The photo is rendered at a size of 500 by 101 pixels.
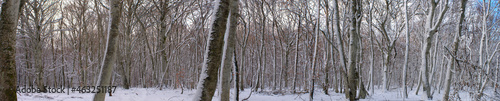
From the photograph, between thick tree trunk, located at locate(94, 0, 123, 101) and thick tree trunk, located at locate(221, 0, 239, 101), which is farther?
thick tree trunk, located at locate(94, 0, 123, 101)

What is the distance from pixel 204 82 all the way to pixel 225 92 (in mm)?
1035

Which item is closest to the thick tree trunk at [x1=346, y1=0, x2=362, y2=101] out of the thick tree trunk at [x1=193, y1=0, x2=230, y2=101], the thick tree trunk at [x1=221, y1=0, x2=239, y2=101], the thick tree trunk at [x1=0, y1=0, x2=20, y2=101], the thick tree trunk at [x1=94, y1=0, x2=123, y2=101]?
the thick tree trunk at [x1=221, y1=0, x2=239, y2=101]

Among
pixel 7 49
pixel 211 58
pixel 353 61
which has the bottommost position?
pixel 353 61

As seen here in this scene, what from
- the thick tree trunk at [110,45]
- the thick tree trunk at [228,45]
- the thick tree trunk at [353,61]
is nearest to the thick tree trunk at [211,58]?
the thick tree trunk at [228,45]

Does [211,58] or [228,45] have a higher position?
[228,45]

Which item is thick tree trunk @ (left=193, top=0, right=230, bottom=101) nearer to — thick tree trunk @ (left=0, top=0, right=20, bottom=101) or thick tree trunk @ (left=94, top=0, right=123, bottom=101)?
thick tree trunk @ (left=94, top=0, right=123, bottom=101)

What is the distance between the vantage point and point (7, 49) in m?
3.80

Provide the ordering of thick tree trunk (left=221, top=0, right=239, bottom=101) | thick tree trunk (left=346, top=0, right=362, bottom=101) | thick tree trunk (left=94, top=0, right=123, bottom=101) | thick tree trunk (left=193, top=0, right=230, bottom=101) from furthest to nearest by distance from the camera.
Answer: thick tree trunk (left=346, top=0, right=362, bottom=101)
thick tree trunk (left=94, top=0, right=123, bottom=101)
thick tree trunk (left=221, top=0, right=239, bottom=101)
thick tree trunk (left=193, top=0, right=230, bottom=101)

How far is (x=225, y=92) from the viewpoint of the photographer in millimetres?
3877

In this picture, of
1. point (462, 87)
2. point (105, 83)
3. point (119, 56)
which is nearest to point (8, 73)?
point (105, 83)

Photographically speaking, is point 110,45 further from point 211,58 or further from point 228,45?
point 211,58

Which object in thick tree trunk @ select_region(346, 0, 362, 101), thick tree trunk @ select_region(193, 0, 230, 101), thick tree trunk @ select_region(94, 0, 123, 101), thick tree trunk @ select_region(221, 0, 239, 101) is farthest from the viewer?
thick tree trunk @ select_region(346, 0, 362, 101)

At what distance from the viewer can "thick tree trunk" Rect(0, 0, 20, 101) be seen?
3.71 metres

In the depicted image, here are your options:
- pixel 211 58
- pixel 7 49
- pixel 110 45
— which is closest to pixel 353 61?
pixel 211 58
